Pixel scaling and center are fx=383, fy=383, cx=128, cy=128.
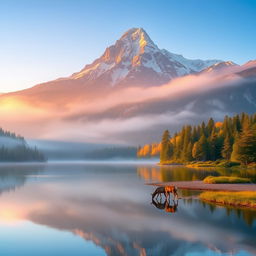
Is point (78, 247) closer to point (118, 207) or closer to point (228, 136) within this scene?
point (118, 207)

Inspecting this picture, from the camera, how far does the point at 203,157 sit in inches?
6540

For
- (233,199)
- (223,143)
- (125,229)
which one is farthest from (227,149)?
(125,229)

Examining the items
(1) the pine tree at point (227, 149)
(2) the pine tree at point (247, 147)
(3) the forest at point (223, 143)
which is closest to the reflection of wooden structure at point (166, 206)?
(2) the pine tree at point (247, 147)

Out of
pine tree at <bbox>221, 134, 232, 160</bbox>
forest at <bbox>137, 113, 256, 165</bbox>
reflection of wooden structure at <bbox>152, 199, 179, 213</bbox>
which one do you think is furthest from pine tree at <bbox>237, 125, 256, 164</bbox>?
reflection of wooden structure at <bbox>152, 199, 179, 213</bbox>

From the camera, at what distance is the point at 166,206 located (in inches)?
1773

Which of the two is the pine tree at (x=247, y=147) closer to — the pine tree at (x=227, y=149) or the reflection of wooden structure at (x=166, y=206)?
the pine tree at (x=227, y=149)

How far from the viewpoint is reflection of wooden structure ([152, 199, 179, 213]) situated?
138ft

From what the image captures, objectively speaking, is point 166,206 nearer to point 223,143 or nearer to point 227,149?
point 227,149

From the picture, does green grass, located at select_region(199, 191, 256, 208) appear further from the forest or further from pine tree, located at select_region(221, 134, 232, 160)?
pine tree, located at select_region(221, 134, 232, 160)

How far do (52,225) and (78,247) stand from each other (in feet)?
28.0

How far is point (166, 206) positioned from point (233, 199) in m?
7.75

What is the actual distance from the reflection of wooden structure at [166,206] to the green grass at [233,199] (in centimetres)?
442

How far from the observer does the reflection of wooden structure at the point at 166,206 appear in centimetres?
4209

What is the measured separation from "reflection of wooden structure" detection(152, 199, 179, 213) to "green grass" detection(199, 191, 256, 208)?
174 inches
